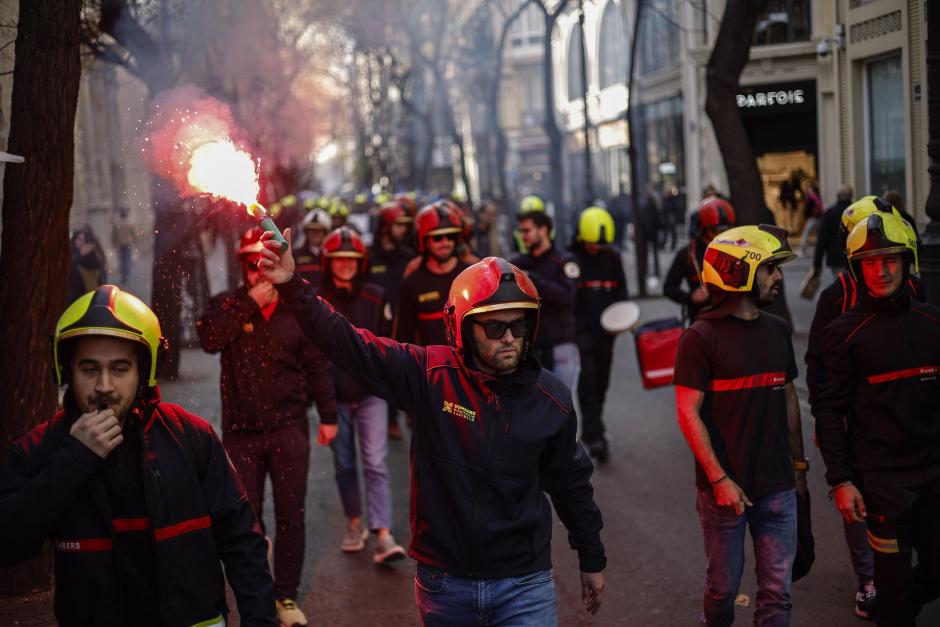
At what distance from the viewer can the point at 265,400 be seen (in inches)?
237

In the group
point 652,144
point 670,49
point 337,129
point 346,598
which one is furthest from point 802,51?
point 337,129

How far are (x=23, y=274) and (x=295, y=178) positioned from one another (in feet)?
129

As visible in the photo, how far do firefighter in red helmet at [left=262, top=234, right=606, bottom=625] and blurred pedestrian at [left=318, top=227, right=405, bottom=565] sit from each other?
3358 mm

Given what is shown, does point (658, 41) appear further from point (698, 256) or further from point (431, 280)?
point (431, 280)

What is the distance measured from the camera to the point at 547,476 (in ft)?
13.1

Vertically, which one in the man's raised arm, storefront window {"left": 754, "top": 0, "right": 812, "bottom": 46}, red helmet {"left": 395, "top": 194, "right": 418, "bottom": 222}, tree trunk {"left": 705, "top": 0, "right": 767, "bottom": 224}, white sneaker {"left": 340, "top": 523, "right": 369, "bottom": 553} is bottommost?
white sneaker {"left": 340, "top": 523, "right": 369, "bottom": 553}

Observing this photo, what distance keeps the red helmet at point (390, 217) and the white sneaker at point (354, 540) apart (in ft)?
14.5

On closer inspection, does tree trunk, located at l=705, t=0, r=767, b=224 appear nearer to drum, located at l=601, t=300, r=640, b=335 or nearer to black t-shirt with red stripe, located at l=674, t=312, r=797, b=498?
drum, located at l=601, t=300, r=640, b=335

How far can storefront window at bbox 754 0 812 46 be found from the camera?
30.4 metres

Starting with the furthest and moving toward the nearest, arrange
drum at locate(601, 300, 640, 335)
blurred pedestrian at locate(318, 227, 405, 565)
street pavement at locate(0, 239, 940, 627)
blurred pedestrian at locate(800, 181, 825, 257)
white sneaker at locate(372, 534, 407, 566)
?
blurred pedestrian at locate(800, 181, 825, 257), drum at locate(601, 300, 640, 335), blurred pedestrian at locate(318, 227, 405, 565), white sneaker at locate(372, 534, 407, 566), street pavement at locate(0, 239, 940, 627)

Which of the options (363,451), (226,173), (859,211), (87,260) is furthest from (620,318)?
(87,260)

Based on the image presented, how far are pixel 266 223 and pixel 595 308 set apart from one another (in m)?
6.36

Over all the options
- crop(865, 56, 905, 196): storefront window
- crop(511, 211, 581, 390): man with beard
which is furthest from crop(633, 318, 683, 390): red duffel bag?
crop(865, 56, 905, 196): storefront window

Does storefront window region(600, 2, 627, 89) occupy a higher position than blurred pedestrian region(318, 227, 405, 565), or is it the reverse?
storefront window region(600, 2, 627, 89)
